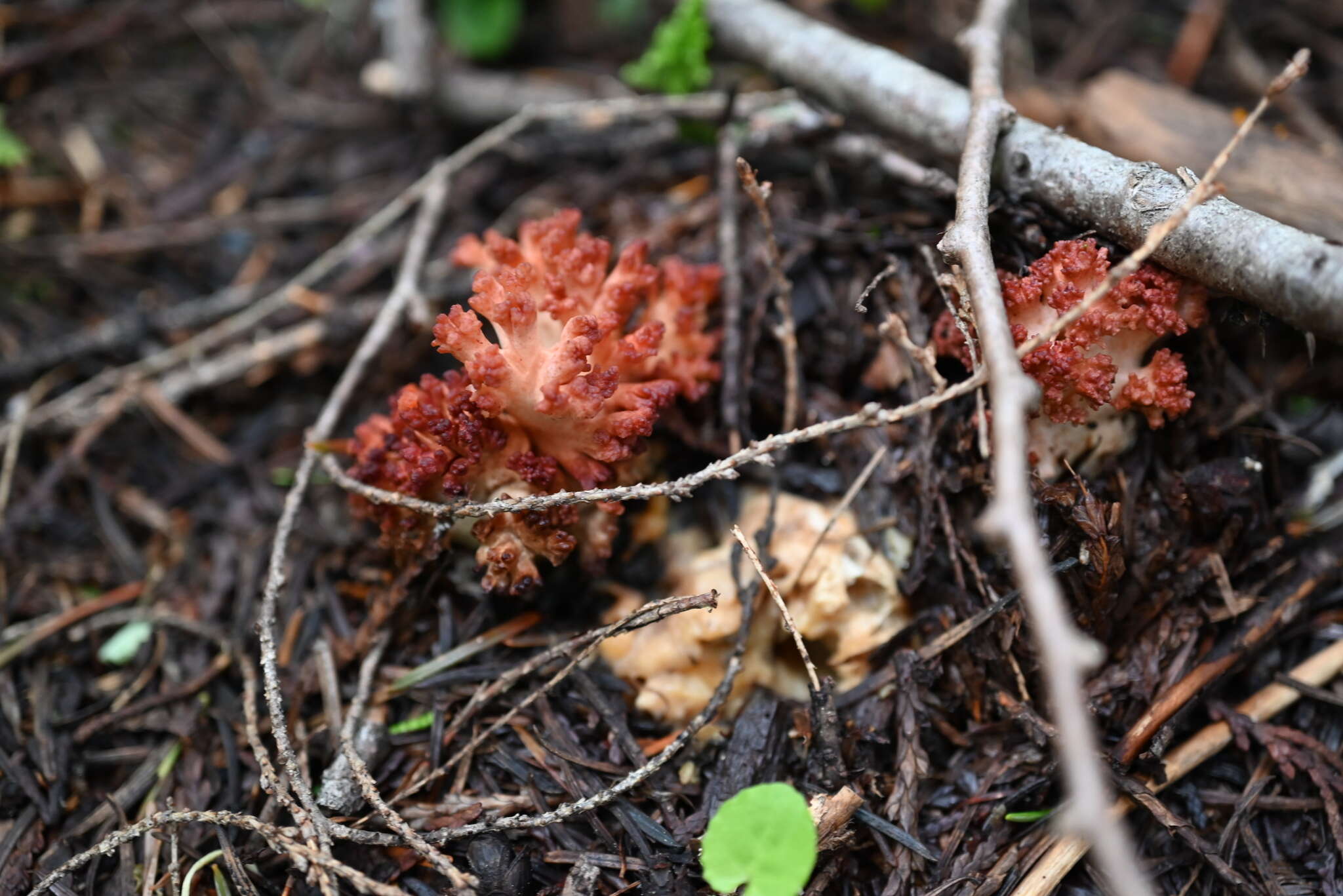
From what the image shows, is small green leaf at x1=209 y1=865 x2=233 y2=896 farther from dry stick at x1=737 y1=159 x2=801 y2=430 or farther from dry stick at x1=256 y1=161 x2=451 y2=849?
dry stick at x1=737 y1=159 x2=801 y2=430

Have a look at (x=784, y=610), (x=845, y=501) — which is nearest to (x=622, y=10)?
(x=845, y=501)

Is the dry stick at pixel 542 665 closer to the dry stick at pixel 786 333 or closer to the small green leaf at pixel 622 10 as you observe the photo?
the dry stick at pixel 786 333

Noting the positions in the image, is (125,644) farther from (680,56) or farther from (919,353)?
(680,56)

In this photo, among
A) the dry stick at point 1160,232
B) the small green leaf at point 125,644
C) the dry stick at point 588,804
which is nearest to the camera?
the dry stick at point 1160,232

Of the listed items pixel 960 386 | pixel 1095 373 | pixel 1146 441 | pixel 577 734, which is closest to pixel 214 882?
pixel 577 734

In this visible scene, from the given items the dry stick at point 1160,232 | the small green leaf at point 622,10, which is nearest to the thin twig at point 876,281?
the dry stick at point 1160,232
